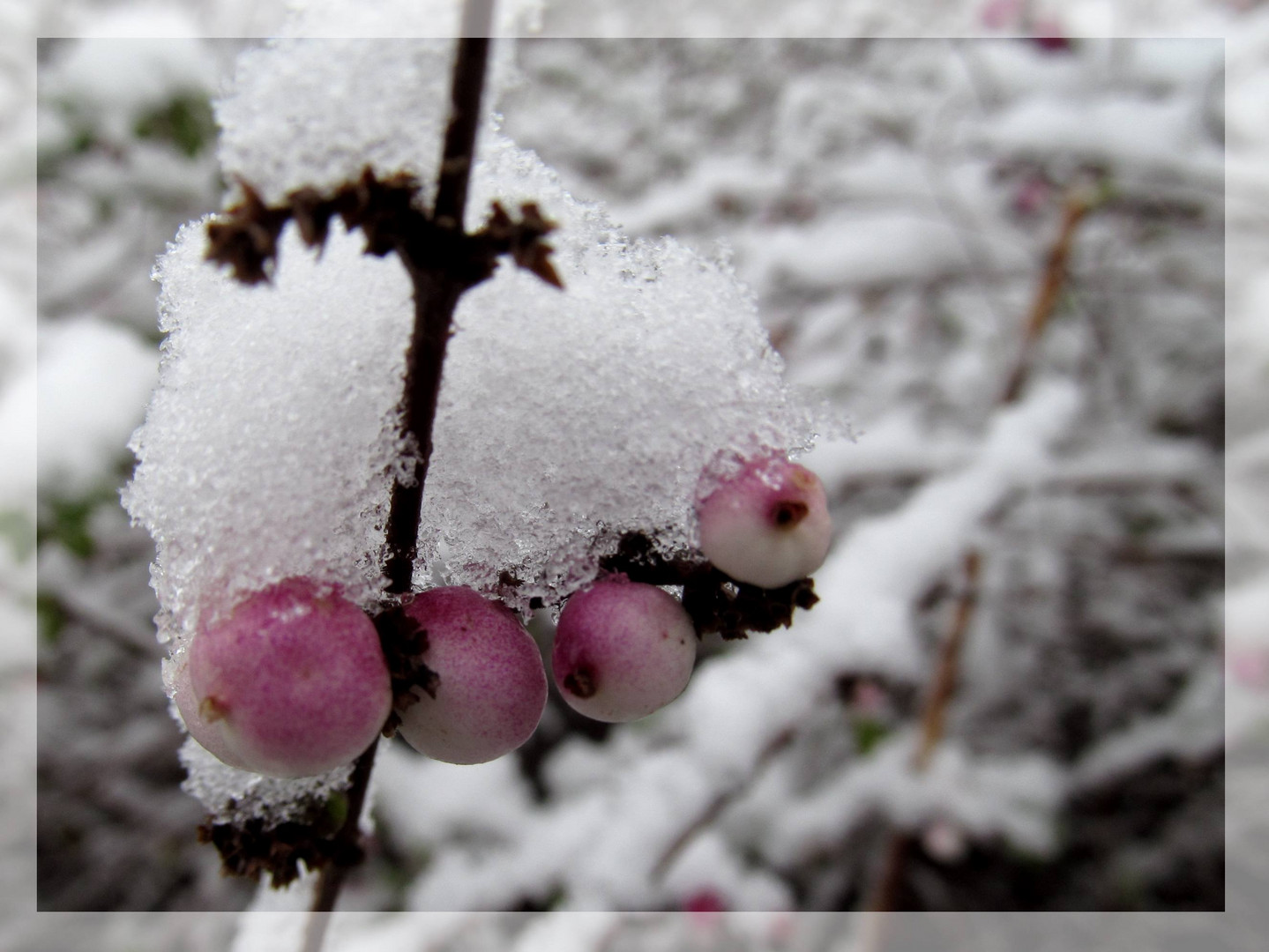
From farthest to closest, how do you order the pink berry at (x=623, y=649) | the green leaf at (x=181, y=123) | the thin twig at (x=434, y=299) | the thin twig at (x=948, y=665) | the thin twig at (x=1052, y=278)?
the thin twig at (x=1052, y=278), the thin twig at (x=948, y=665), the green leaf at (x=181, y=123), the pink berry at (x=623, y=649), the thin twig at (x=434, y=299)

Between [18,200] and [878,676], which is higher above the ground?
[18,200]

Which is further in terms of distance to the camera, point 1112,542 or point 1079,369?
point 1079,369

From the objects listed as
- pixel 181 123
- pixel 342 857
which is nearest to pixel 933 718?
pixel 342 857

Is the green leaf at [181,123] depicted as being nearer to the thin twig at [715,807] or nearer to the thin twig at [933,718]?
the thin twig at [715,807]

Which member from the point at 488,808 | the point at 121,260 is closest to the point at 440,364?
the point at 488,808

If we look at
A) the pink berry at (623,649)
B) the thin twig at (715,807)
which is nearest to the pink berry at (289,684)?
the pink berry at (623,649)

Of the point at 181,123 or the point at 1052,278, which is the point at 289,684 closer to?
the point at 181,123

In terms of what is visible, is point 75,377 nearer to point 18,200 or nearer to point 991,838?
point 18,200
